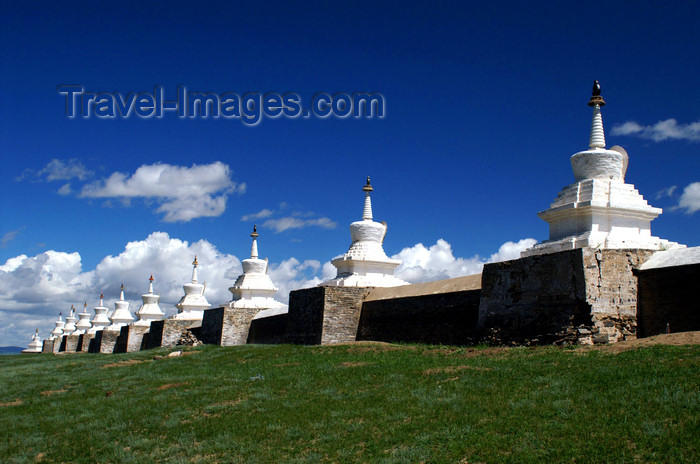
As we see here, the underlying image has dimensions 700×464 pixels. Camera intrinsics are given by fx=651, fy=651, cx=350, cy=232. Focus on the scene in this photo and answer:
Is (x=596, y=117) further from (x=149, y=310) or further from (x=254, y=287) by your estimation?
(x=149, y=310)

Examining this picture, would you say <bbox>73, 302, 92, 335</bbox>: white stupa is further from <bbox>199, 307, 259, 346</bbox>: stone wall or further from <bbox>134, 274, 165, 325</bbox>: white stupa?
<bbox>199, 307, 259, 346</bbox>: stone wall

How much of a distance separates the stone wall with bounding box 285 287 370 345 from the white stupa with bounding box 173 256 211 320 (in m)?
20.8

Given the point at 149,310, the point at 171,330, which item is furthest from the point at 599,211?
the point at 149,310

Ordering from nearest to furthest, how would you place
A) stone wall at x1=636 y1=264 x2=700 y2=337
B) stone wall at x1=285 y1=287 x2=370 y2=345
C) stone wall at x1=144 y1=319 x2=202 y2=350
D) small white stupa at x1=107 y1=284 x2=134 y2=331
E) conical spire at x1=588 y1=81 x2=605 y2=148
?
stone wall at x1=636 y1=264 x2=700 y2=337 → conical spire at x1=588 y1=81 x2=605 y2=148 → stone wall at x1=285 y1=287 x2=370 y2=345 → stone wall at x1=144 y1=319 x2=202 y2=350 → small white stupa at x1=107 y1=284 x2=134 y2=331

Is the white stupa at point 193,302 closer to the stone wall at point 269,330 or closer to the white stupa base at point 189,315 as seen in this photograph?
the white stupa base at point 189,315

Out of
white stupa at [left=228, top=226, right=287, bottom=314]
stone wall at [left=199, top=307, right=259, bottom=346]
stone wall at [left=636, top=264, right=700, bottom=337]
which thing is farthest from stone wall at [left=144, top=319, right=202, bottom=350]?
stone wall at [left=636, top=264, right=700, bottom=337]

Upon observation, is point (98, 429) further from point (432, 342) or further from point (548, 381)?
point (432, 342)

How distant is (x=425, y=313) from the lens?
1934 centimetres

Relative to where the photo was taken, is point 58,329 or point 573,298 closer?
point 573,298

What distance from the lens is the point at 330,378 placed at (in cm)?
1376

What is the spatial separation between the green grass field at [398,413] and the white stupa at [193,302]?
85.2 ft

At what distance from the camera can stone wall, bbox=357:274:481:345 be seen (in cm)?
1781

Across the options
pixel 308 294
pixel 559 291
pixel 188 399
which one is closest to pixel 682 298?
pixel 559 291

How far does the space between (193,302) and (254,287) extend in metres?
9.22
